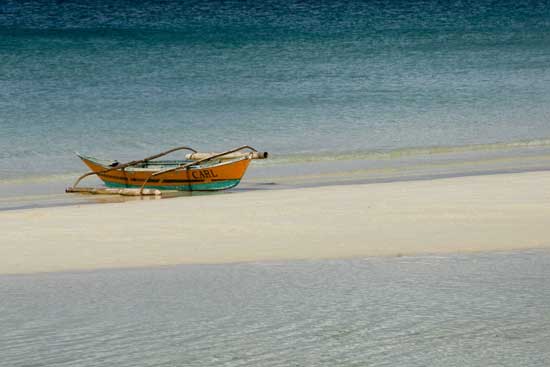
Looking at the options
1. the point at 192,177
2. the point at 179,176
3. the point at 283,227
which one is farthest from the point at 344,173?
the point at 283,227

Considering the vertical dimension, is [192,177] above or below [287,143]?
below

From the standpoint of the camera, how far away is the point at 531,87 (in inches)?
1158

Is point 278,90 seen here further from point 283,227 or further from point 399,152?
point 283,227

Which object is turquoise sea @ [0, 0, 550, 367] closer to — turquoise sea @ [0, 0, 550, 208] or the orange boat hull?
turquoise sea @ [0, 0, 550, 208]

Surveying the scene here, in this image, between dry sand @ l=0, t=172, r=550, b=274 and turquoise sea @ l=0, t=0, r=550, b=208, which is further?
turquoise sea @ l=0, t=0, r=550, b=208

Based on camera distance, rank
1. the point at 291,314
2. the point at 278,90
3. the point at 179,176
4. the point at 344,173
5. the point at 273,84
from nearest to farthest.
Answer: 1. the point at 291,314
2. the point at 179,176
3. the point at 344,173
4. the point at 278,90
5. the point at 273,84

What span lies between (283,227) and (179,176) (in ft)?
15.6

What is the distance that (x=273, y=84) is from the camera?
1268 inches

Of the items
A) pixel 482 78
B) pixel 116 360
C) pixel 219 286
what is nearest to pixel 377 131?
pixel 482 78

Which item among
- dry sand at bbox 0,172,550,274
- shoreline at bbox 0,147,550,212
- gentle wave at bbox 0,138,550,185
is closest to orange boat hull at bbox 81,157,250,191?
shoreline at bbox 0,147,550,212

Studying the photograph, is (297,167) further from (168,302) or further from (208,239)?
(168,302)

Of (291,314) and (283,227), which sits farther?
(283,227)

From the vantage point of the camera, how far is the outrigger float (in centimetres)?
1416

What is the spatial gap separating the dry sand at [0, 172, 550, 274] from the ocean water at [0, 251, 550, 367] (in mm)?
458
